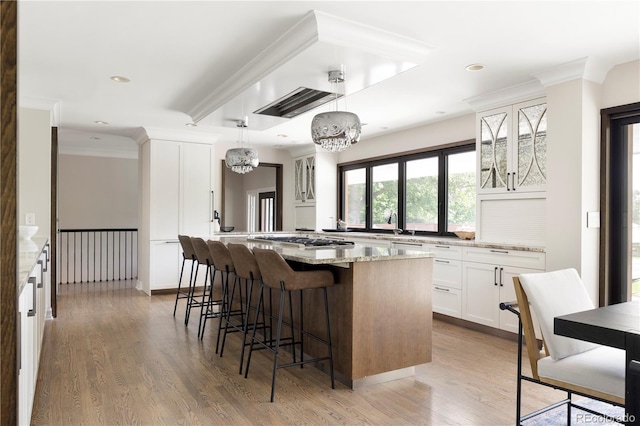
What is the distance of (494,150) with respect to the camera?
452 cm

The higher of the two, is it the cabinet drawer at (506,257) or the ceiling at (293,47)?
the ceiling at (293,47)

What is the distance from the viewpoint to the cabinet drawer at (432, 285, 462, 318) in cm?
470

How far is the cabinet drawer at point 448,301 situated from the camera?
4.70 metres

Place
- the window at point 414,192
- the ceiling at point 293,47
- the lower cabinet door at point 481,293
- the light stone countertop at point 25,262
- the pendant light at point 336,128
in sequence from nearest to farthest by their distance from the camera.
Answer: the light stone countertop at point 25,262 → the ceiling at point 293,47 → the pendant light at point 336,128 → the lower cabinet door at point 481,293 → the window at point 414,192

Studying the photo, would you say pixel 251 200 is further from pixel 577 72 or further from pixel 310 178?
pixel 577 72

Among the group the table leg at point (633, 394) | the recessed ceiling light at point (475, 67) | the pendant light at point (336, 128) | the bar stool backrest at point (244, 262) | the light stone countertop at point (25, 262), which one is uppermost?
the recessed ceiling light at point (475, 67)

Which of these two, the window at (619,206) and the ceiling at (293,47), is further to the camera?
the window at (619,206)

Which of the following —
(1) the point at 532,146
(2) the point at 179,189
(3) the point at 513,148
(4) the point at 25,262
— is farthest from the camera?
(2) the point at 179,189

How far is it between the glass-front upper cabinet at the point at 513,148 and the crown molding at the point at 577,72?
34cm

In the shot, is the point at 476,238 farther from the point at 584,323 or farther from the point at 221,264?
the point at 584,323

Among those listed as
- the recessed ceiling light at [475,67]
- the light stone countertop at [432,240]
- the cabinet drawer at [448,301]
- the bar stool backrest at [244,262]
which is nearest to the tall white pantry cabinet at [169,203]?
the light stone countertop at [432,240]

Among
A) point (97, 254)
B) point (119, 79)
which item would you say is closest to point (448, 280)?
point (119, 79)

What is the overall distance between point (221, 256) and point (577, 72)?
3.34 meters

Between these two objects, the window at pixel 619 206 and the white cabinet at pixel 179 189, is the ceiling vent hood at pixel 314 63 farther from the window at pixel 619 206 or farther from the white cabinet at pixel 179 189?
the white cabinet at pixel 179 189
